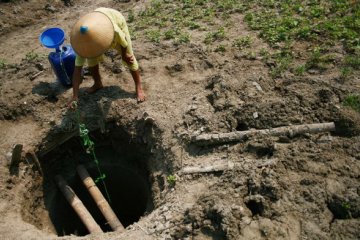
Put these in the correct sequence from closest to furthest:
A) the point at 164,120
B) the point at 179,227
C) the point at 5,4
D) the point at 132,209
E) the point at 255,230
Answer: the point at 255,230 < the point at 179,227 < the point at 164,120 < the point at 132,209 < the point at 5,4

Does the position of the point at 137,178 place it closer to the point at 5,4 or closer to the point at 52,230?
the point at 52,230

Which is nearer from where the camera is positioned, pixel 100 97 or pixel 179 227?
pixel 179 227

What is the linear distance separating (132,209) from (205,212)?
292 centimetres

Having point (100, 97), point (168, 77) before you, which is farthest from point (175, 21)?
point (100, 97)

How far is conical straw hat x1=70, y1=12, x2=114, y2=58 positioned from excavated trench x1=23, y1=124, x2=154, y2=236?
1257mm

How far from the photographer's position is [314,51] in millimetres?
5688

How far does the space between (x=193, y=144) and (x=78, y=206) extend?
179 centimetres

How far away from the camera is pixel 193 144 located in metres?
4.63

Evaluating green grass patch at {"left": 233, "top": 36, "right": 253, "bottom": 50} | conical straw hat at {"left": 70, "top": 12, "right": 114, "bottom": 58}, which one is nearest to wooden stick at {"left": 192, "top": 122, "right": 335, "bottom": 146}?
conical straw hat at {"left": 70, "top": 12, "right": 114, "bottom": 58}

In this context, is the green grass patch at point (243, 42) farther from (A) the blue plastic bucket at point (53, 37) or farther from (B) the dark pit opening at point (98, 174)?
(A) the blue plastic bucket at point (53, 37)

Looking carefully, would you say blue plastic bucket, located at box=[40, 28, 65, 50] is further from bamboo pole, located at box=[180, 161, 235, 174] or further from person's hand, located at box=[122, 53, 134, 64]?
bamboo pole, located at box=[180, 161, 235, 174]

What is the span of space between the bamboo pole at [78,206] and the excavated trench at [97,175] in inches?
7.7

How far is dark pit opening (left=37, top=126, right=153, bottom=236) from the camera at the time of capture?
5492 mm

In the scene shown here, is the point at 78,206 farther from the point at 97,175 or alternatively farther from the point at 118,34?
the point at 118,34
